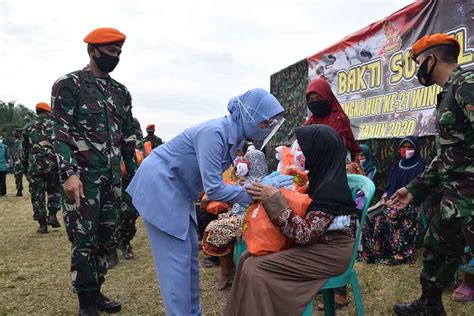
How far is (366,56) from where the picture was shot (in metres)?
5.50

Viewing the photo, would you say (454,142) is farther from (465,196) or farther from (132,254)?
(132,254)

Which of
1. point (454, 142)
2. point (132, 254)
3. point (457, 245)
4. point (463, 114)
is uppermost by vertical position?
point (463, 114)

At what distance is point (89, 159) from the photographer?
2891mm

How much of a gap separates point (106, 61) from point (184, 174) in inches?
48.1

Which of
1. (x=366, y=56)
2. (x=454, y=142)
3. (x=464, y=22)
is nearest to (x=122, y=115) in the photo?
(x=454, y=142)

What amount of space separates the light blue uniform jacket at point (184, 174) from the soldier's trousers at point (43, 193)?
205 inches

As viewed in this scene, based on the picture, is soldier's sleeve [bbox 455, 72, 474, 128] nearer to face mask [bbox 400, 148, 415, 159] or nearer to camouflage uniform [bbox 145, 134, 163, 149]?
face mask [bbox 400, 148, 415, 159]

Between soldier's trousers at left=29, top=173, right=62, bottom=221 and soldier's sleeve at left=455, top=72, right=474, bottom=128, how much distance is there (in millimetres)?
6238

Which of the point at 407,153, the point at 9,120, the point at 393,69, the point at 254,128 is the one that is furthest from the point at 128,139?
the point at 9,120

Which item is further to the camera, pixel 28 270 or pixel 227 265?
pixel 28 270

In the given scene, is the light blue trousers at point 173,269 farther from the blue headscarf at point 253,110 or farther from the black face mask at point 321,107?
the black face mask at point 321,107

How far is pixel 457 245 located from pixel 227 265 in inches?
77.7

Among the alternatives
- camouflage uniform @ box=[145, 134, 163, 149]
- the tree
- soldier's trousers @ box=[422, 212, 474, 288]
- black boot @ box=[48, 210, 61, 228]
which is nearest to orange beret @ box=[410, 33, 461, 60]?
soldier's trousers @ box=[422, 212, 474, 288]

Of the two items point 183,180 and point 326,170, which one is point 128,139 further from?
point 326,170
